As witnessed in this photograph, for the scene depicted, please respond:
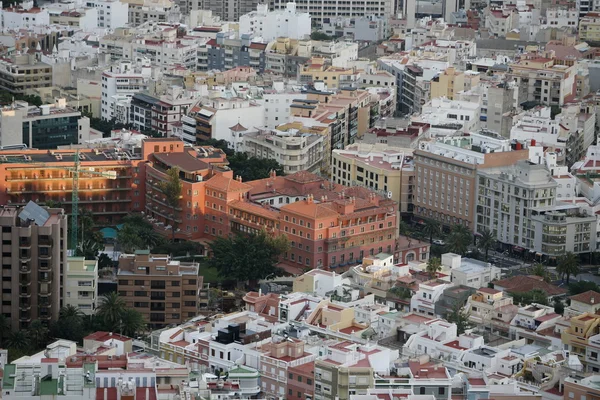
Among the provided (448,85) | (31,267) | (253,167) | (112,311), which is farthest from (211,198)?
(448,85)

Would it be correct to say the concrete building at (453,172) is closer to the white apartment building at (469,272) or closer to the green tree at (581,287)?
the white apartment building at (469,272)

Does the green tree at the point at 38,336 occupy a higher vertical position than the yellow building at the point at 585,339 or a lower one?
lower

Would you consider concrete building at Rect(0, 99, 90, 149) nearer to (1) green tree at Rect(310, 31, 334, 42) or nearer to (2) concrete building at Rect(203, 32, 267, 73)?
(2) concrete building at Rect(203, 32, 267, 73)

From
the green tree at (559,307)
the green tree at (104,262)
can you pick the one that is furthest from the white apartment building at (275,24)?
the green tree at (559,307)

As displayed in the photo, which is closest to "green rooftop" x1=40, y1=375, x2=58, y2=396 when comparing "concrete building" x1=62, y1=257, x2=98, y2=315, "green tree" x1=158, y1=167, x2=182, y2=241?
"concrete building" x1=62, y1=257, x2=98, y2=315

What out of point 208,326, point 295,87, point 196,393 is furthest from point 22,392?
point 295,87

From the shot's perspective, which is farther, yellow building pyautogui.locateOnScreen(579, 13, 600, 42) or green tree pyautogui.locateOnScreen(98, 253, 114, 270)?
yellow building pyautogui.locateOnScreen(579, 13, 600, 42)

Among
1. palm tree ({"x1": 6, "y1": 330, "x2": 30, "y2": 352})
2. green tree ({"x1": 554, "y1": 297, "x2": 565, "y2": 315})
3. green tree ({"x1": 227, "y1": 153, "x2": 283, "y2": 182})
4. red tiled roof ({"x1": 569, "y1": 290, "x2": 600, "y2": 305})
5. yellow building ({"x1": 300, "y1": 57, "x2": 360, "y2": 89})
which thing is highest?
yellow building ({"x1": 300, "y1": 57, "x2": 360, "y2": 89})
